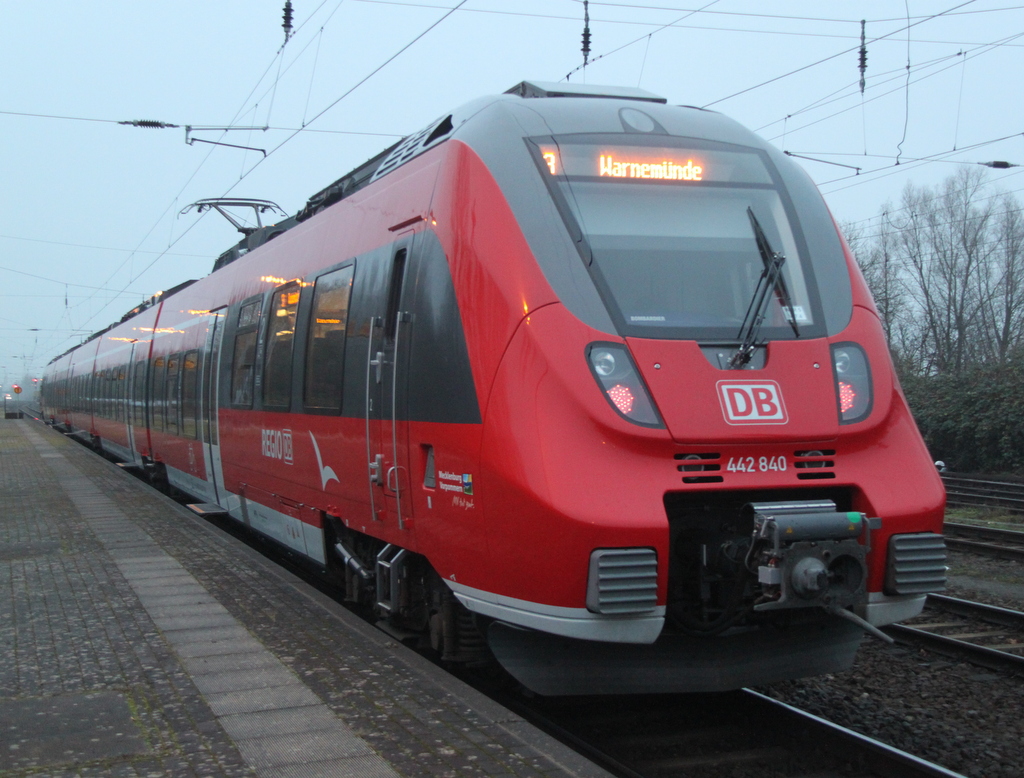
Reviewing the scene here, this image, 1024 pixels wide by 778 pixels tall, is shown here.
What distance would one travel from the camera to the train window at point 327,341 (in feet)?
23.1

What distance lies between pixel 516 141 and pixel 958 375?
81.3 feet

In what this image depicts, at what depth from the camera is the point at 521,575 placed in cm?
461

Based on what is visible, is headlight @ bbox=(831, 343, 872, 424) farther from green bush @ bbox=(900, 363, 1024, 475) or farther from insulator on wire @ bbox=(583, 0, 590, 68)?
green bush @ bbox=(900, 363, 1024, 475)

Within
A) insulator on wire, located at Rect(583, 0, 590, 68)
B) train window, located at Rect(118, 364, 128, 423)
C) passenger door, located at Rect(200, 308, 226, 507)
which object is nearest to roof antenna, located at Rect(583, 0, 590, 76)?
insulator on wire, located at Rect(583, 0, 590, 68)

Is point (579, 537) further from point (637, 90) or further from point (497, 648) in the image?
point (637, 90)

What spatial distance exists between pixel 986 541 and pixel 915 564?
8.87m

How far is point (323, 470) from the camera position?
7.41 m

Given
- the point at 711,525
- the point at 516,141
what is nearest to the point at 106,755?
the point at 711,525

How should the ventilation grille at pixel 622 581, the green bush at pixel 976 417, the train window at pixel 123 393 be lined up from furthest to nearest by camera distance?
1. the green bush at pixel 976 417
2. the train window at pixel 123 393
3. the ventilation grille at pixel 622 581

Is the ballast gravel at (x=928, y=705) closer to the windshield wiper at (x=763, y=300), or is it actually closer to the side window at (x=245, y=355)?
the windshield wiper at (x=763, y=300)

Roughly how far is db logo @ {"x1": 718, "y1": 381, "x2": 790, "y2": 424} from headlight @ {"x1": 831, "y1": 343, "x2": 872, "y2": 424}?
14.5 inches

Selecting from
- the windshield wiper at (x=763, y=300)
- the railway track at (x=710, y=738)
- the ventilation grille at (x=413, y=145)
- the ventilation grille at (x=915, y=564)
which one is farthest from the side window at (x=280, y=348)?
A: the ventilation grille at (x=915, y=564)

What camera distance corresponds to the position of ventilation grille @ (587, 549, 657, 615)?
14.3 feet

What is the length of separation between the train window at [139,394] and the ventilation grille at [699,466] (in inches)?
624
